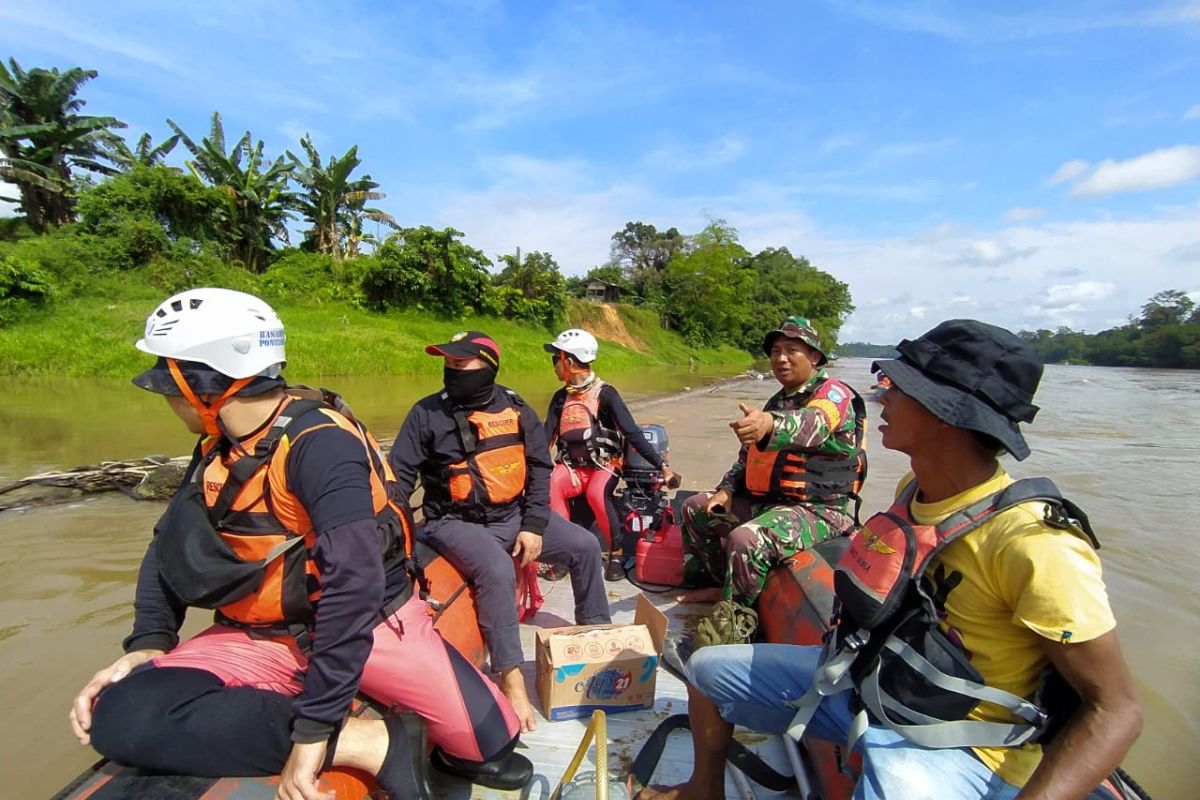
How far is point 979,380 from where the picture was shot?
1.35 m

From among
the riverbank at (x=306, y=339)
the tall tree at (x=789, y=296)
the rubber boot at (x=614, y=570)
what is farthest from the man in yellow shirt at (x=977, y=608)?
the tall tree at (x=789, y=296)

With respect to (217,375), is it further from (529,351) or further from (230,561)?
(529,351)

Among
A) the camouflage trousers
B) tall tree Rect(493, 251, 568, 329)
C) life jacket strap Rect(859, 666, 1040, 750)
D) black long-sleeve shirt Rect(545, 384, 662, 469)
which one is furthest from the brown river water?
tall tree Rect(493, 251, 568, 329)

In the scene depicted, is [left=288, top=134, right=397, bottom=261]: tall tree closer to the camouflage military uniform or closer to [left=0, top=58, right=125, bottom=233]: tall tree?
[left=0, top=58, right=125, bottom=233]: tall tree

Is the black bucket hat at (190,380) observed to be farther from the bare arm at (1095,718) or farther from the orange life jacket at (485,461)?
the bare arm at (1095,718)

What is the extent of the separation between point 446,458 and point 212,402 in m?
1.21

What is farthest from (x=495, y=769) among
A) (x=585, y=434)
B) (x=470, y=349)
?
(x=585, y=434)

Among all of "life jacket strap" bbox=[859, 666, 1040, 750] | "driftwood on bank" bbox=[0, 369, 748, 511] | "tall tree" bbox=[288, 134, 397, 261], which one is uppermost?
"tall tree" bbox=[288, 134, 397, 261]

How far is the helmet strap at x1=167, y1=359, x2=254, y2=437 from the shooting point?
1569mm

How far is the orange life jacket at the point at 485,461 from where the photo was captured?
273 cm

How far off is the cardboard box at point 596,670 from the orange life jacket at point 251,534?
1056 mm

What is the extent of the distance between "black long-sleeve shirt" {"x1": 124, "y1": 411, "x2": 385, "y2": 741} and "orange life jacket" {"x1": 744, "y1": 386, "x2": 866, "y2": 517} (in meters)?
2.06

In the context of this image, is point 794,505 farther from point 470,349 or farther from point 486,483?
point 470,349

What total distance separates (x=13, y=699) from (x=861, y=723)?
13.0 ft
